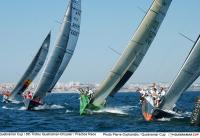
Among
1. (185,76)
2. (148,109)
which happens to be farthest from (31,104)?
(185,76)

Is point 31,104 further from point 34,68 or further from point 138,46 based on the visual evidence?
point 138,46

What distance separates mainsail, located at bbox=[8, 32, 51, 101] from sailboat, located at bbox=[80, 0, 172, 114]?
17.9 meters

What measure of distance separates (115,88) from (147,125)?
10.4 meters

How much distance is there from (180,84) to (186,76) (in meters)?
0.66

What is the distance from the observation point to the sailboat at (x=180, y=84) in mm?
27938

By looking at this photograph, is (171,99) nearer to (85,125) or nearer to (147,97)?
(147,97)

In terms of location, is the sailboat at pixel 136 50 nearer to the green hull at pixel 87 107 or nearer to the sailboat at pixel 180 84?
the green hull at pixel 87 107

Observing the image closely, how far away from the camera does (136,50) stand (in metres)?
35.7

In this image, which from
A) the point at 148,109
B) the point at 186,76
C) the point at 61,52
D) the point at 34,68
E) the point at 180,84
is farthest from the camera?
the point at 34,68

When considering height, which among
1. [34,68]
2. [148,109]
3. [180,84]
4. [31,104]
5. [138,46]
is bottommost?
[148,109]

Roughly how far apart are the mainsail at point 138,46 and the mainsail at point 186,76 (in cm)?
688

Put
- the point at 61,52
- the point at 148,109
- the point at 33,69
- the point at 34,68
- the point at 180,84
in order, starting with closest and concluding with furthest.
A: the point at 180,84 < the point at 148,109 < the point at 61,52 < the point at 34,68 < the point at 33,69

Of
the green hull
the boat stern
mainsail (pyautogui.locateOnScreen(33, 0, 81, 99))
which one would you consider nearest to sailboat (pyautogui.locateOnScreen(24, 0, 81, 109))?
mainsail (pyautogui.locateOnScreen(33, 0, 81, 99))

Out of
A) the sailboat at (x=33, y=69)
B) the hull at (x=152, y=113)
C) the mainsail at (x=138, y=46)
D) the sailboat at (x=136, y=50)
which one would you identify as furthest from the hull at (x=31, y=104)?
the hull at (x=152, y=113)
